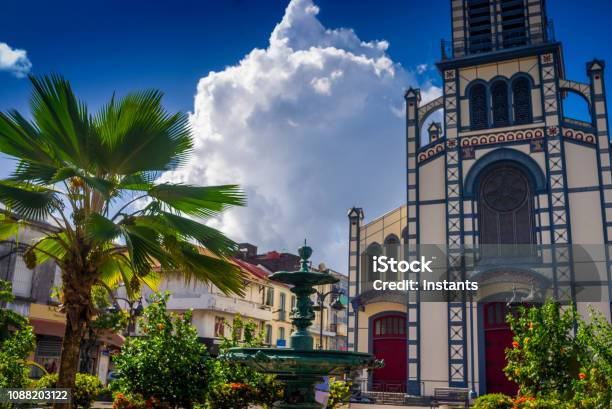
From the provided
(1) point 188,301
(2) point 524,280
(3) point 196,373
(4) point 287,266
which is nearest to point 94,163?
(3) point 196,373

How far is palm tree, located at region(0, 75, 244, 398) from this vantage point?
10.5 meters

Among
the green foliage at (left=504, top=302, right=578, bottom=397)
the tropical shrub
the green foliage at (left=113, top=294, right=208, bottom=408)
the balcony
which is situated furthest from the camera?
the balcony

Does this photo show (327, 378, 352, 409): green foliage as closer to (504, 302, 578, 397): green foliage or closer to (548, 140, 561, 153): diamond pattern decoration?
(504, 302, 578, 397): green foliage

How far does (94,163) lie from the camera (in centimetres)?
1123

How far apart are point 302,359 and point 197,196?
3762 millimetres

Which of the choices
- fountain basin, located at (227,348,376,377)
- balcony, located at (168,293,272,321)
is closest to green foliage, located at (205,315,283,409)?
fountain basin, located at (227,348,376,377)

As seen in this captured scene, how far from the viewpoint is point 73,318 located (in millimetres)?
10734

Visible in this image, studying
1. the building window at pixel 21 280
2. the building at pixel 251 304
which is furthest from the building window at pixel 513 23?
the building window at pixel 21 280

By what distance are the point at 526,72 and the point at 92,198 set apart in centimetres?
2556

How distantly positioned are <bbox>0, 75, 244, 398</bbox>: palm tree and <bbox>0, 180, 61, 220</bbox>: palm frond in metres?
0.02

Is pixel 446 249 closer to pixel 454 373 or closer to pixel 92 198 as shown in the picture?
pixel 454 373

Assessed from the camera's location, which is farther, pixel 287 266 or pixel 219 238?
pixel 287 266

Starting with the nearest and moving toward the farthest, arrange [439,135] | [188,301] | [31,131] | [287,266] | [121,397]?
[31,131], [121,397], [439,135], [188,301], [287,266]

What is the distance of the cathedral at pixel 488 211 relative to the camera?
28.3m
